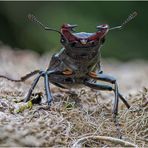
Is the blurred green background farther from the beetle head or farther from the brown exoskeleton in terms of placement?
the beetle head

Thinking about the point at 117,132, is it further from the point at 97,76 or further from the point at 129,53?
the point at 129,53

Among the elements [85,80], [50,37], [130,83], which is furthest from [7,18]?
[85,80]

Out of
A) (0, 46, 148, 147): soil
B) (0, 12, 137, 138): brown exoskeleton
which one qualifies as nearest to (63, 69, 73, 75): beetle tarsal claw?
(0, 12, 137, 138): brown exoskeleton

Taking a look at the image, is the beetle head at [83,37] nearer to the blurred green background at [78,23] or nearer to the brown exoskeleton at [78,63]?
the brown exoskeleton at [78,63]

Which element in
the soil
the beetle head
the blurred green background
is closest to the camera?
the soil

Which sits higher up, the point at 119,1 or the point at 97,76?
the point at 119,1

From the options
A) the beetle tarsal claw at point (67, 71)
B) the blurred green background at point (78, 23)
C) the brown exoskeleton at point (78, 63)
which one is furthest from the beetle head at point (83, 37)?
the blurred green background at point (78, 23)
